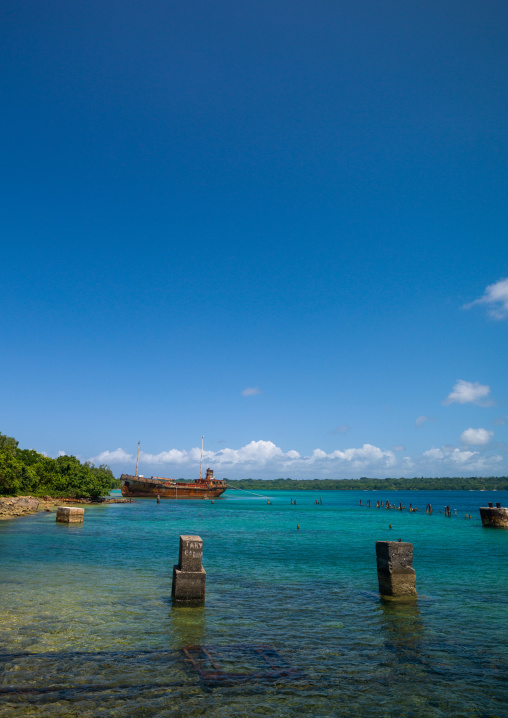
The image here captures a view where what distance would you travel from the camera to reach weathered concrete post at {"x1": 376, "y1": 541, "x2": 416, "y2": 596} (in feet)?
46.0

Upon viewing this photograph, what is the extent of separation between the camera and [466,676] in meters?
8.72

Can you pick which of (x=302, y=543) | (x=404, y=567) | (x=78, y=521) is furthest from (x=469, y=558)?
(x=78, y=521)

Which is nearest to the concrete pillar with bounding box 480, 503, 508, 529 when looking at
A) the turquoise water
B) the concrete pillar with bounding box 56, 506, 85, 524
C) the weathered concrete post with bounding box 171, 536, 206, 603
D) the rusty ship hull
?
the turquoise water

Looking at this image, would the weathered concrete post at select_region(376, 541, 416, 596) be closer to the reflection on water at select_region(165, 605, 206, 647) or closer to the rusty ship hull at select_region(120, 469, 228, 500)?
the reflection on water at select_region(165, 605, 206, 647)

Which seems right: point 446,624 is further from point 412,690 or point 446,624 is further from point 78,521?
point 78,521

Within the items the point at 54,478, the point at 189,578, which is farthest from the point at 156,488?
the point at 189,578

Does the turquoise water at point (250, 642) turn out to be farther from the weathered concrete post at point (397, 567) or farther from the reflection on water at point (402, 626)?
the weathered concrete post at point (397, 567)

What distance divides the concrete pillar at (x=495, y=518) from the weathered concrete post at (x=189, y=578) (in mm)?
45833

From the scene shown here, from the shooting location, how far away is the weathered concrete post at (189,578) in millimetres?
13375

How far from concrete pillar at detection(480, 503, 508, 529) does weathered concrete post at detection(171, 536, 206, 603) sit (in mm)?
45833

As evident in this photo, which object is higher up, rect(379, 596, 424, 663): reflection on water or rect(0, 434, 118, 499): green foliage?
rect(0, 434, 118, 499): green foliage

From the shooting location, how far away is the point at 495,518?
4931cm

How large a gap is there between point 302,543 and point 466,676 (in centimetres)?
2497

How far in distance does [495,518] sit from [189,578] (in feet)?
153
